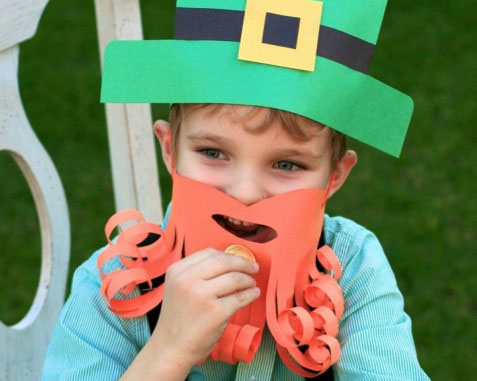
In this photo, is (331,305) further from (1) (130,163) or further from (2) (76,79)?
(2) (76,79)

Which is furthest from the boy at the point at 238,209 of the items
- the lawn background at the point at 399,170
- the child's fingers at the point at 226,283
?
the lawn background at the point at 399,170

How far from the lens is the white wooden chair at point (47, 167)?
57.2 inches

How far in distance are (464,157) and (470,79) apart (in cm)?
52

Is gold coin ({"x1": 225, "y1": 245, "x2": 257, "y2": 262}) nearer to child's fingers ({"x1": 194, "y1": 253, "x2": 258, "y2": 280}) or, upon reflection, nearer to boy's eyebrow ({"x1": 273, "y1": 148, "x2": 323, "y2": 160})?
child's fingers ({"x1": 194, "y1": 253, "x2": 258, "y2": 280})

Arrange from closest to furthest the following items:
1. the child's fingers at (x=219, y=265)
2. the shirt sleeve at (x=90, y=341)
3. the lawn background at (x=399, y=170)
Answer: the child's fingers at (x=219, y=265), the shirt sleeve at (x=90, y=341), the lawn background at (x=399, y=170)

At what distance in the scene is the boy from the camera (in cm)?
132

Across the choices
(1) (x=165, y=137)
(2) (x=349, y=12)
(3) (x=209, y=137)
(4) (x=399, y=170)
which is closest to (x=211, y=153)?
(3) (x=209, y=137)

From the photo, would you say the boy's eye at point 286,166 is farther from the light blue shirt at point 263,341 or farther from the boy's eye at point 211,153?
the light blue shirt at point 263,341

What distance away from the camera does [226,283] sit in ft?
4.25

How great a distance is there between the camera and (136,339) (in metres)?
1.47

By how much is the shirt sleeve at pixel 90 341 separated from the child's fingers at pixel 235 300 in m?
0.20

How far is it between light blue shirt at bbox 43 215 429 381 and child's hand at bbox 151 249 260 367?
145 millimetres

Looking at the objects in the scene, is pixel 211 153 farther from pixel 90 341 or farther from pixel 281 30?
pixel 90 341

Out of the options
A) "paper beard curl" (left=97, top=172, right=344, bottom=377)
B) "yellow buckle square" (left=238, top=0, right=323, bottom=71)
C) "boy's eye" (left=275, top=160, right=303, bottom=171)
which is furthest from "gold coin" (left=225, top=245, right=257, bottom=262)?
"yellow buckle square" (left=238, top=0, right=323, bottom=71)
